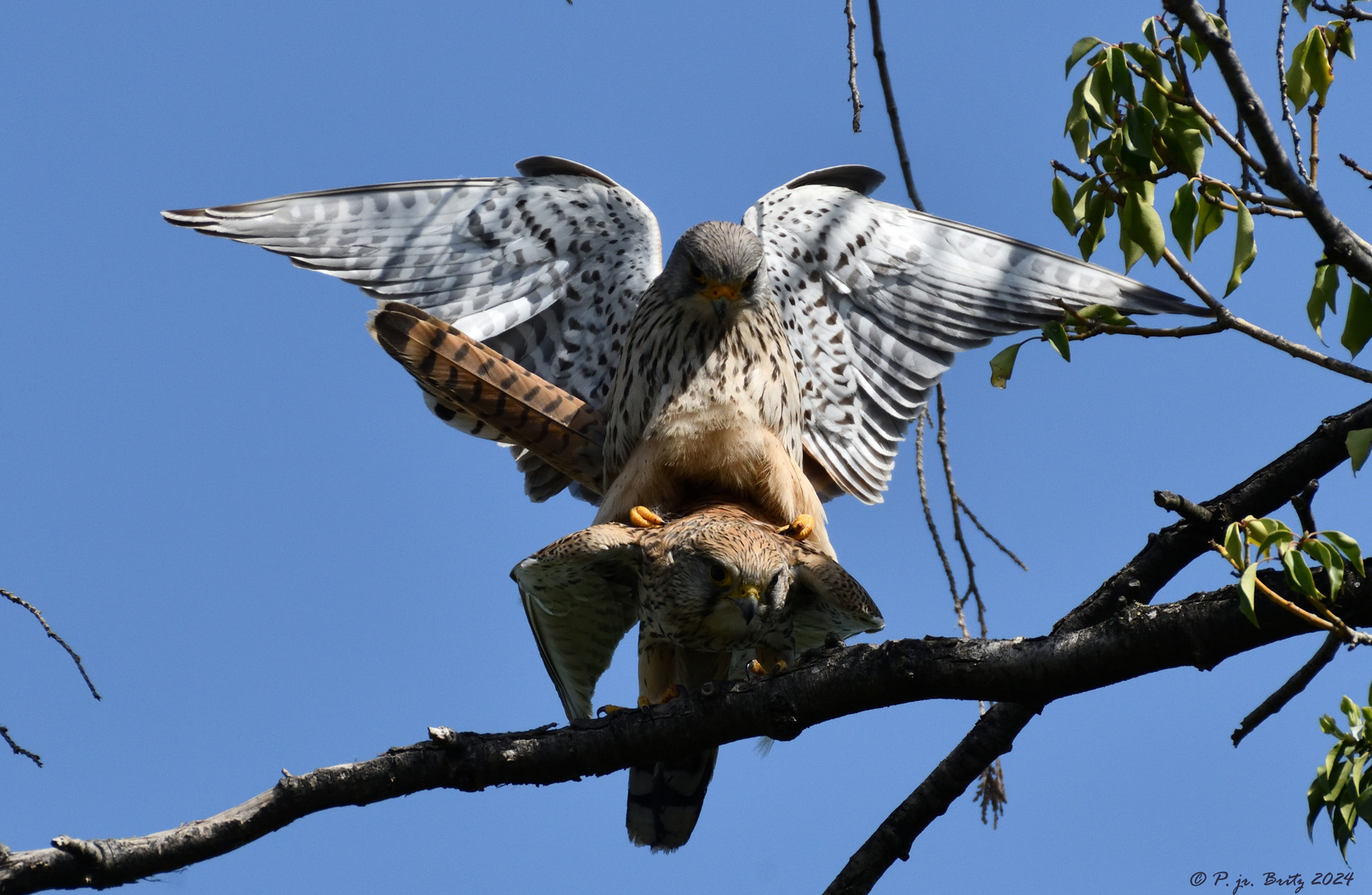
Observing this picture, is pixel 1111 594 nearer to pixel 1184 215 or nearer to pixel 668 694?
pixel 1184 215

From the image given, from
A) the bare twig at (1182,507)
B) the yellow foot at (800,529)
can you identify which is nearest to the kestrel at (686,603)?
the yellow foot at (800,529)

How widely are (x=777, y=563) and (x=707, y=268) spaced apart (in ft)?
4.08

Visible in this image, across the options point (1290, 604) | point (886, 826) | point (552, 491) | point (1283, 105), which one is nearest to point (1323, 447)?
point (1283, 105)

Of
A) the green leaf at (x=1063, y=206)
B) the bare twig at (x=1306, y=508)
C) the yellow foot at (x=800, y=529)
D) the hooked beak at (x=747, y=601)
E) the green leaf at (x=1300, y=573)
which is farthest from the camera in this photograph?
the yellow foot at (x=800, y=529)

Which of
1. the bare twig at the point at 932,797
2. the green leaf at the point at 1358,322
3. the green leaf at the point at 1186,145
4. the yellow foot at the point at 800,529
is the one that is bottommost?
the bare twig at the point at 932,797

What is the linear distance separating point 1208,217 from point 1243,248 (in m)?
0.10

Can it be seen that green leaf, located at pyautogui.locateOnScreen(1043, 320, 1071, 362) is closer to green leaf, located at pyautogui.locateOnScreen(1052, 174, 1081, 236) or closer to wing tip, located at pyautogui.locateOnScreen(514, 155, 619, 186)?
green leaf, located at pyautogui.locateOnScreen(1052, 174, 1081, 236)

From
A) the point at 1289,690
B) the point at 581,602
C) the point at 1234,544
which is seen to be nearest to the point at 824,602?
the point at 581,602

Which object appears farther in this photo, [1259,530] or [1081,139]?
[1081,139]

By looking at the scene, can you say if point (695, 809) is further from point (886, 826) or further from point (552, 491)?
point (552, 491)

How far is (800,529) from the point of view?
4.68 meters

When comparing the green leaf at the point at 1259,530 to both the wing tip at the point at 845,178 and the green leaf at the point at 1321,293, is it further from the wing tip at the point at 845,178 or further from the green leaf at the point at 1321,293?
the wing tip at the point at 845,178

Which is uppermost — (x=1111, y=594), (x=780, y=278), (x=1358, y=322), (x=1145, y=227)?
(x=780, y=278)

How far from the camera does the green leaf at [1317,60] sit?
2477 millimetres
